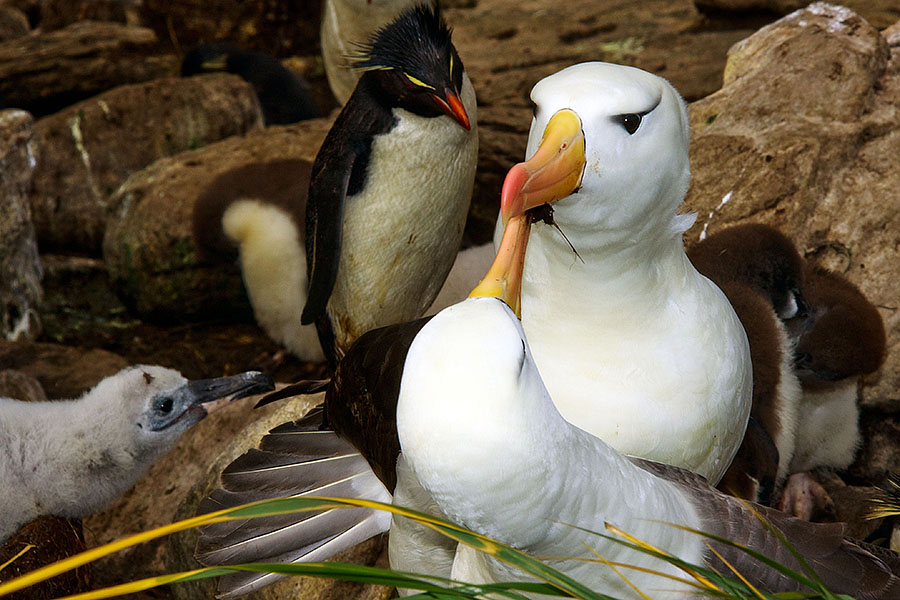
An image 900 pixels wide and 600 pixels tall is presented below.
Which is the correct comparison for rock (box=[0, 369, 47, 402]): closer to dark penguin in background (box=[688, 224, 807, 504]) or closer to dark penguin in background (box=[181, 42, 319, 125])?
dark penguin in background (box=[688, 224, 807, 504])

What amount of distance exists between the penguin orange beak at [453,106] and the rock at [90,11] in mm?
7510

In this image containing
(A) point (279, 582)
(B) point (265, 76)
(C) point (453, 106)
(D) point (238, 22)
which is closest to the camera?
(A) point (279, 582)

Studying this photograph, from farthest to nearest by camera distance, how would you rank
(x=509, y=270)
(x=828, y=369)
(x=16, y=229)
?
(x=16, y=229), (x=828, y=369), (x=509, y=270)

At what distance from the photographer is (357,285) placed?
13.0 ft

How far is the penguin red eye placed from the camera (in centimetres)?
A: 192

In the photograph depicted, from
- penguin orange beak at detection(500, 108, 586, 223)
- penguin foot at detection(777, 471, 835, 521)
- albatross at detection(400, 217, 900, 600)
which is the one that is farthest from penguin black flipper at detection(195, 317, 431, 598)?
penguin foot at detection(777, 471, 835, 521)

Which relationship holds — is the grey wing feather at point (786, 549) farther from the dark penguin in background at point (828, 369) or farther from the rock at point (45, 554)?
the rock at point (45, 554)

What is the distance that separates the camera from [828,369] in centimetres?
314

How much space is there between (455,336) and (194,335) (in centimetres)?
434

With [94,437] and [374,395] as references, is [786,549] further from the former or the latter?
[94,437]

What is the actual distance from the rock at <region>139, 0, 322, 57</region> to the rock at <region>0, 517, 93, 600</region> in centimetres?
655

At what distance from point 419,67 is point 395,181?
0.43 metres

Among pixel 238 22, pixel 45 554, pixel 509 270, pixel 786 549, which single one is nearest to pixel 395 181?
pixel 45 554

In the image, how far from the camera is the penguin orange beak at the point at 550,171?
1788 millimetres
